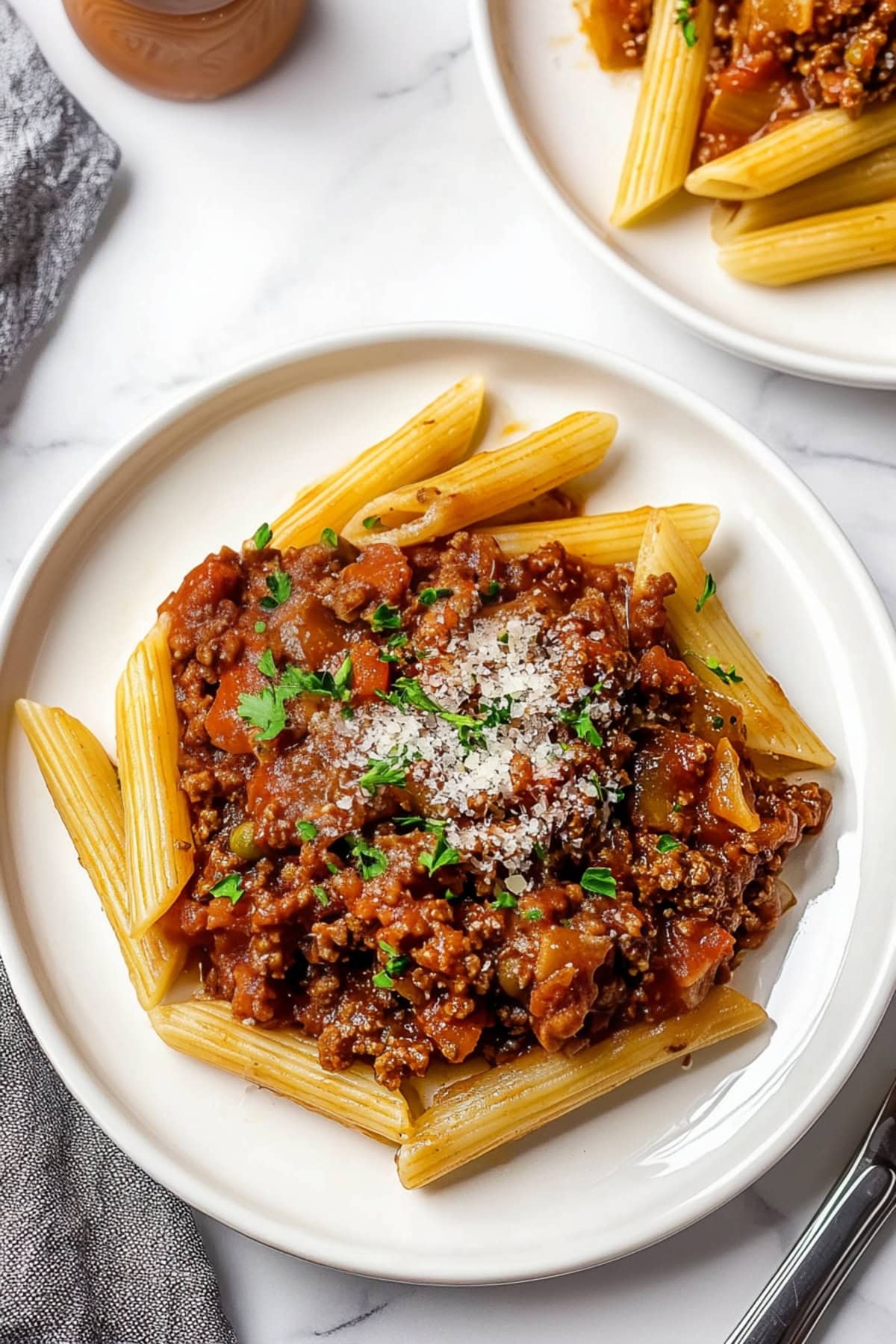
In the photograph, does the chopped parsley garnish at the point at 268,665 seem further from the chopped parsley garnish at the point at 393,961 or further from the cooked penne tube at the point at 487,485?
the chopped parsley garnish at the point at 393,961

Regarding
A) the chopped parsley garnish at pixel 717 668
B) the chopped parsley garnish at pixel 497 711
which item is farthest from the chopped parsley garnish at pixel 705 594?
the chopped parsley garnish at pixel 497 711

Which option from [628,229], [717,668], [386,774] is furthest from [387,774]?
[628,229]

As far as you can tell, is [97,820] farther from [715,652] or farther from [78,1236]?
[715,652]

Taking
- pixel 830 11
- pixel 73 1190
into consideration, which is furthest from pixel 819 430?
pixel 73 1190

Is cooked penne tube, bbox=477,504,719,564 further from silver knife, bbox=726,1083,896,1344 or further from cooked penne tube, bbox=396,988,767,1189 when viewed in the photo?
silver knife, bbox=726,1083,896,1344

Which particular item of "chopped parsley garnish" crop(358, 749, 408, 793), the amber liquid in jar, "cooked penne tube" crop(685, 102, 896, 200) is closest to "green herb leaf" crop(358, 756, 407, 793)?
"chopped parsley garnish" crop(358, 749, 408, 793)

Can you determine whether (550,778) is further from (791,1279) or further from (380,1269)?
(791,1279)
